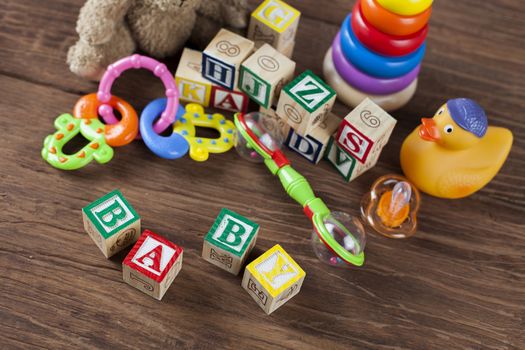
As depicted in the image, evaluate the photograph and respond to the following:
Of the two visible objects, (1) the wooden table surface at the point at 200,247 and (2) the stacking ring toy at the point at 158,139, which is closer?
(1) the wooden table surface at the point at 200,247

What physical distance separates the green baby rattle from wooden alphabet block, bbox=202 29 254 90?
6 centimetres

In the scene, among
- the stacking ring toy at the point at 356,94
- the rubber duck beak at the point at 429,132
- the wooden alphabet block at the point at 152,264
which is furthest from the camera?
the stacking ring toy at the point at 356,94

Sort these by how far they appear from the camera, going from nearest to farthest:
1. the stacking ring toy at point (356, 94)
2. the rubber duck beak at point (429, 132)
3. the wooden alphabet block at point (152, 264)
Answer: the wooden alphabet block at point (152, 264)
the rubber duck beak at point (429, 132)
the stacking ring toy at point (356, 94)

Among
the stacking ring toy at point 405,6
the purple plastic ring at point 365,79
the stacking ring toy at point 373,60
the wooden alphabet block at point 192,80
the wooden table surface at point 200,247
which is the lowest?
the wooden table surface at point 200,247

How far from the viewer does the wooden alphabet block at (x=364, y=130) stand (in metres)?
0.97

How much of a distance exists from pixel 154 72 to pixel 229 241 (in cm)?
29

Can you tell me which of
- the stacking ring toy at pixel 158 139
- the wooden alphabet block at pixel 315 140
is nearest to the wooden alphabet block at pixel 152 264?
the stacking ring toy at pixel 158 139

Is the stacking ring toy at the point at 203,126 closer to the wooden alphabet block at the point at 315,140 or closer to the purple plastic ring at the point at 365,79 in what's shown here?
the wooden alphabet block at the point at 315,140

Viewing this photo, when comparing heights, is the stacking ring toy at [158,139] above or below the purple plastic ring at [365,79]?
below

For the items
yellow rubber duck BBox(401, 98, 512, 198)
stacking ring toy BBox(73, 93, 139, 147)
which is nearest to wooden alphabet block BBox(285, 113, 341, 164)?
yellow rubber duck BBox(401, 98, 512, 198)

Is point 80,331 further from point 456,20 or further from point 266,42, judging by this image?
point 456,20

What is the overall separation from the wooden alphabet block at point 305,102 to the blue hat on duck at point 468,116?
17cm

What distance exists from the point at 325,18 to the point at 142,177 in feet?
1.52

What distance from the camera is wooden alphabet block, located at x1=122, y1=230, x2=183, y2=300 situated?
34.0 inches
